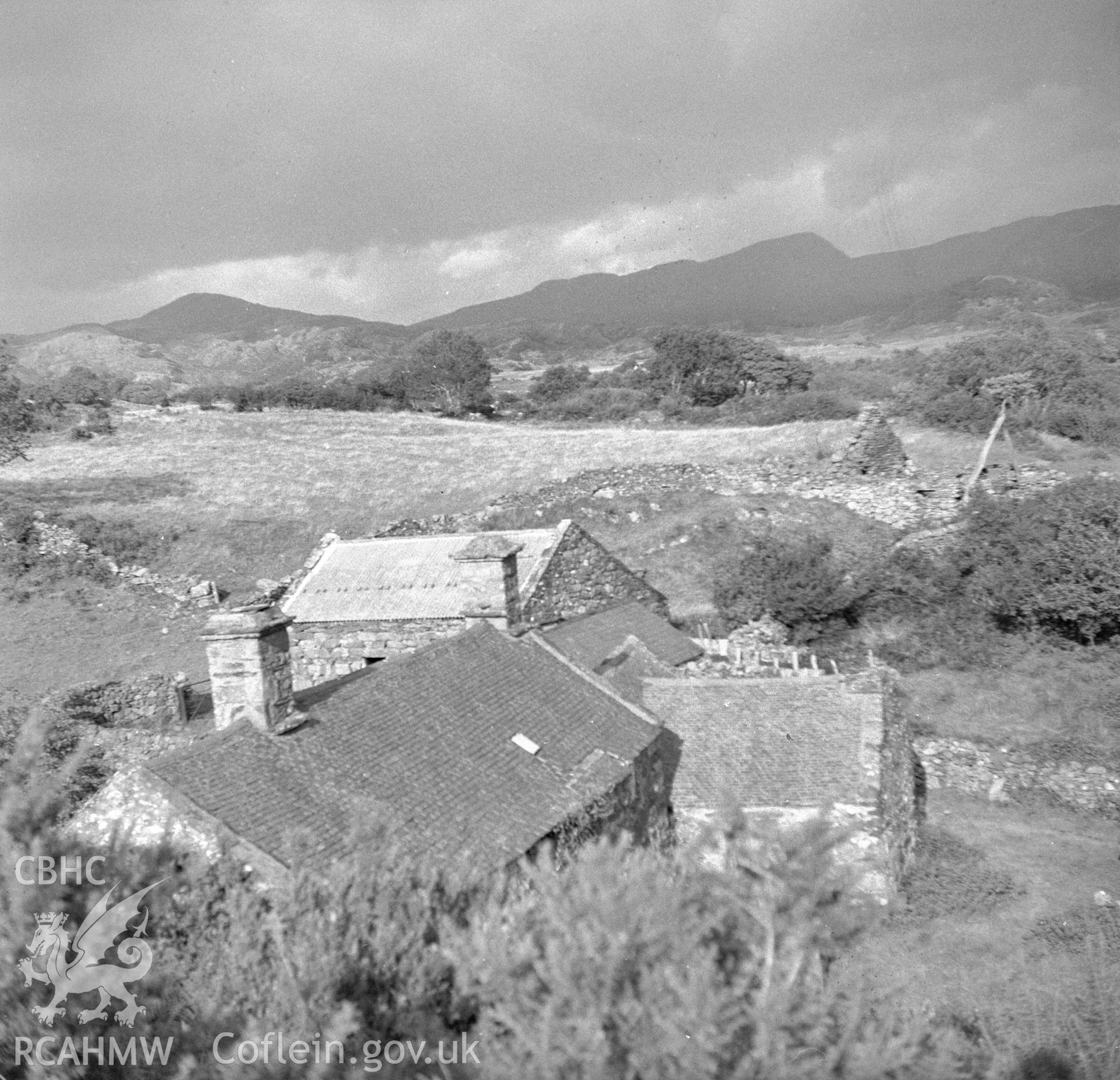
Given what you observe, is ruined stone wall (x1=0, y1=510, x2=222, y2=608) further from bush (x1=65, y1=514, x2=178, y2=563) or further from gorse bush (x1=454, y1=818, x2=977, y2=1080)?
A: gorse bush (x1=454, y1=818, x2=977, y2=1080)

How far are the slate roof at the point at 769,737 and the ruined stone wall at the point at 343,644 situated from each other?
6692mm

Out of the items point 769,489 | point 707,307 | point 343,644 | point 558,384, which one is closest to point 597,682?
point 343,644

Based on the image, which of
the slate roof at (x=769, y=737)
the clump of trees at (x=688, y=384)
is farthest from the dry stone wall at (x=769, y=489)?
the clump of trees at (x=688, y=384)

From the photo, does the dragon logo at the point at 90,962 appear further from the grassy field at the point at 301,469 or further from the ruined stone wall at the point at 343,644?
the grassy field at the point at 301,469

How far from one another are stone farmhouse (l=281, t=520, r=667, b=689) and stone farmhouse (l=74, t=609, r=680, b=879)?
4.39m

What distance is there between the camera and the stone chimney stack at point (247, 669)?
379 inches

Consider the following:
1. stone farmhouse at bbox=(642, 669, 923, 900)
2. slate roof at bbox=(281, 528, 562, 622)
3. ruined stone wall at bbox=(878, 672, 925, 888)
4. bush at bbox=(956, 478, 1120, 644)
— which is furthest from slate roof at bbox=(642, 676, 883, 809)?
bush at bbox=(956, 478, 1120, 644)

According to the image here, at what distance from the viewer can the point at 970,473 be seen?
33.0 m

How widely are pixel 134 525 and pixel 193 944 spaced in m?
33.1

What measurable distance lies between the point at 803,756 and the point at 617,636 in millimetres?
5377

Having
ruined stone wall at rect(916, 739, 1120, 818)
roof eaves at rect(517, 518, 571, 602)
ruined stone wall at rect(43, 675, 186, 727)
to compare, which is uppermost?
roof eaves at rect(517, 518, 571, 602)

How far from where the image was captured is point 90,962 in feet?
15.8

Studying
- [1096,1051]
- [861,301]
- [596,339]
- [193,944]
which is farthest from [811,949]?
[861,301]

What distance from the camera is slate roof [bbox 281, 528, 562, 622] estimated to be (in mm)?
19031
